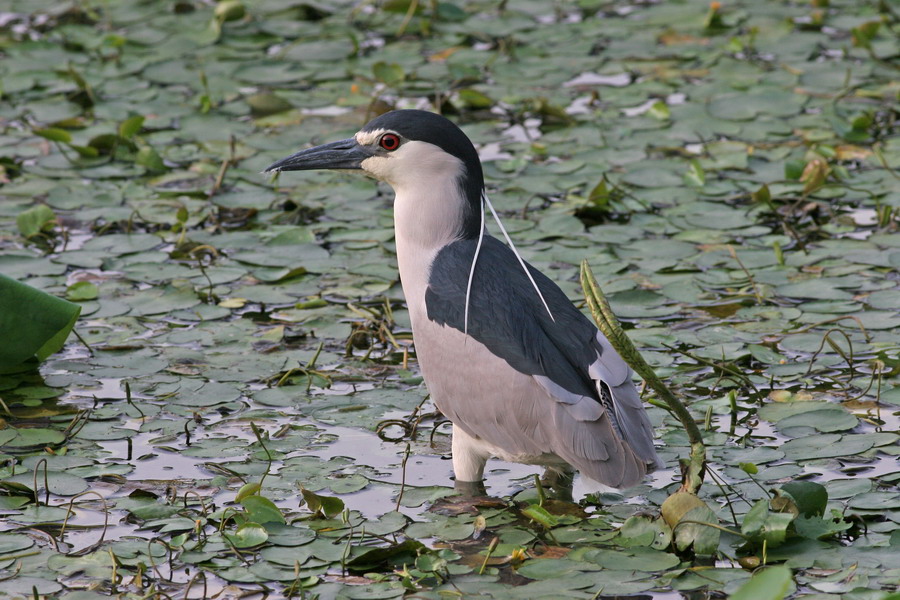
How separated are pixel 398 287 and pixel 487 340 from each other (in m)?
1.58

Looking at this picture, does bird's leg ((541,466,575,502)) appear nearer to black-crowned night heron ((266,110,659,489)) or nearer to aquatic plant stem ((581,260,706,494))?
black-crowned night heron ((266,110,659,489))

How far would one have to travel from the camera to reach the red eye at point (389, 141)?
4.12 metres

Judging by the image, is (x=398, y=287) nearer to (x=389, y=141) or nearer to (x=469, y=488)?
(x=389, y=141)

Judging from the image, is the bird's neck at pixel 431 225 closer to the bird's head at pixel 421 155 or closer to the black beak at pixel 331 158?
the bird's head at pixel 421 155

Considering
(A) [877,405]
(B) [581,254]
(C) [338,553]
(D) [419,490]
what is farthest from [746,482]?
(B) [581,254]

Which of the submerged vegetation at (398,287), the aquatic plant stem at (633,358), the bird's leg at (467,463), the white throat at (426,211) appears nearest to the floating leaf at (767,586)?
the submerged vegetation at (398,287)

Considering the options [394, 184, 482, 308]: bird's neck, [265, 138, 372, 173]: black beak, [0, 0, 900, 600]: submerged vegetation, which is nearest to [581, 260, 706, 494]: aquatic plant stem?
[0, 0, 900, 600]: submerged vegetation

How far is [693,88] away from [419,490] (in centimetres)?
407

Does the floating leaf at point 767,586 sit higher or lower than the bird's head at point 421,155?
lower

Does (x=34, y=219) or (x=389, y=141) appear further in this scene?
(x=34, y=219)

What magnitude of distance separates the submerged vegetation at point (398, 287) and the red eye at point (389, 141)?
2.97 feet

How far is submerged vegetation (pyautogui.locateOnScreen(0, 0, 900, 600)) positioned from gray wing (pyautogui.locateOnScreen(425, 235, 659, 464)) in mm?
328

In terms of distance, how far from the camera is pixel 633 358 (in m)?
3.21

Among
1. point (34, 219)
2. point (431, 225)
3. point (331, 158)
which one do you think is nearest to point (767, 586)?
point (431, 225)
